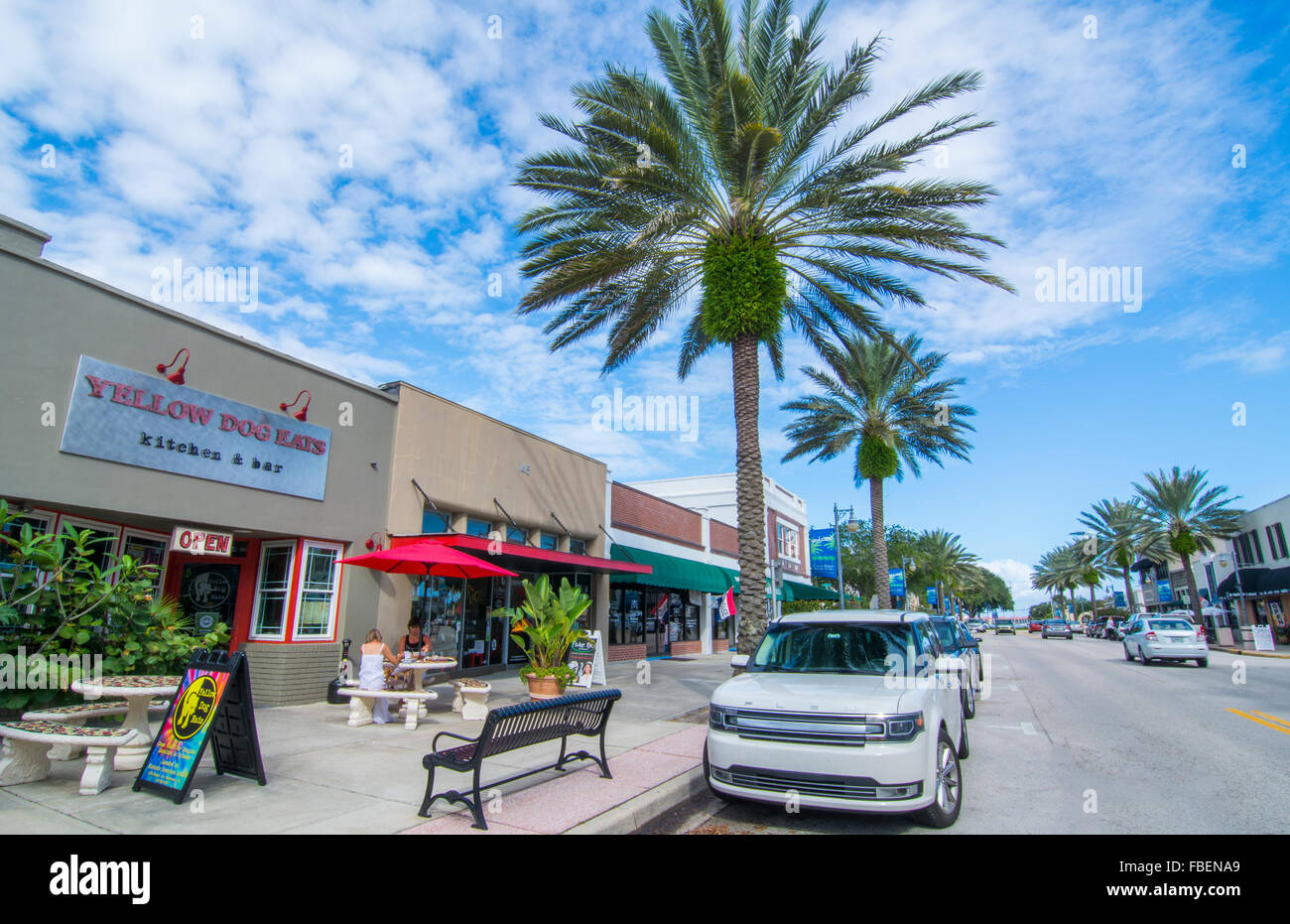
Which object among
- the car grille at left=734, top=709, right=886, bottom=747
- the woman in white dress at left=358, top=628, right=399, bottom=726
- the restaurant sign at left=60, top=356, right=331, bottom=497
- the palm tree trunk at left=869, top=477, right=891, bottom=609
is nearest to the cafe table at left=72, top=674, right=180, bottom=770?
the woman in white dress at left=358, top=628, right=399, bottom=726

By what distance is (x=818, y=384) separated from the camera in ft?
87.5

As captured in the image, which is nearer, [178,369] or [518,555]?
[178,369]

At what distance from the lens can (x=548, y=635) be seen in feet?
38.0

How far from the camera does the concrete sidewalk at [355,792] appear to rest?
5156mm

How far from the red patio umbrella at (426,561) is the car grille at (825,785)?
673 cm

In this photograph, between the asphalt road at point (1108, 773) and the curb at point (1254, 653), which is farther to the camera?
the curb at point (1254, 653)

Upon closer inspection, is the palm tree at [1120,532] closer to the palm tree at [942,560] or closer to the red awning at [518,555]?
the palm tree at [942,560]

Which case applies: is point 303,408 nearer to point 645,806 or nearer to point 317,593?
point 317,593

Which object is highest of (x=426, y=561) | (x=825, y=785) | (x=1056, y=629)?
(x=426, y=561)

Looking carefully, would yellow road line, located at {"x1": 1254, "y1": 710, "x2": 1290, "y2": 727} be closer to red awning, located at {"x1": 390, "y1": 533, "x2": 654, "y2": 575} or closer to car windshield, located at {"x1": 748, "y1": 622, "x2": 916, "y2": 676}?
car windshield, located at {"x1": 748, "y1": 622, "x2": 916, "y2": 676}

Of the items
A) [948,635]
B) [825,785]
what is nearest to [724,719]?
[825,785]

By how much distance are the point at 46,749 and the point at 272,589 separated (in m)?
6.19

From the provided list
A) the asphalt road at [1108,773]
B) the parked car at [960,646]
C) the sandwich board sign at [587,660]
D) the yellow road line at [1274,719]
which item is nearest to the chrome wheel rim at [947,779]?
the asphalt road at [1108,773]
